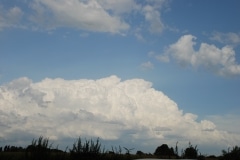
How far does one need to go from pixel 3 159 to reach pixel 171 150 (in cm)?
1958

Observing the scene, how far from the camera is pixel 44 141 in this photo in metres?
27.4

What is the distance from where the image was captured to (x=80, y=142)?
29.1 m

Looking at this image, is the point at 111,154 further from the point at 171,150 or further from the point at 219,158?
the point at 219,158

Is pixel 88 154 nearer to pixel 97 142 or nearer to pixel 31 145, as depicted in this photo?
pixel 97 142

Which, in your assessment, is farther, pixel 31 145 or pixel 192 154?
pixel 192 154

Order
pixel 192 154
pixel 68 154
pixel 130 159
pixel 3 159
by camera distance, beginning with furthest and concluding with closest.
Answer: pixel 192 154 < pixel 130 159 < pixel 68 154 < pixel 3 159

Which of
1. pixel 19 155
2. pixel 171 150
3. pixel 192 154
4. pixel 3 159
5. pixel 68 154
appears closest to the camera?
pixel 3 159

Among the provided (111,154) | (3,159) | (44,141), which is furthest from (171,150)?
(3,159)

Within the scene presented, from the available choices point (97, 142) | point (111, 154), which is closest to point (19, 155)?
point (97, 142)

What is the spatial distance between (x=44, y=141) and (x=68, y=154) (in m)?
2.51

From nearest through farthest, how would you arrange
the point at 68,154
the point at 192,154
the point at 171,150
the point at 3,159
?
the point at 3,159
the point at 68,154
the point at 192,154
the point at 171,150

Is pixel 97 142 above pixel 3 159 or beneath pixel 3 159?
above

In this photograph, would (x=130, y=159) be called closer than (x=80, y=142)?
No

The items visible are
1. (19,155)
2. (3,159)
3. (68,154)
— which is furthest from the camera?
(68,154)
